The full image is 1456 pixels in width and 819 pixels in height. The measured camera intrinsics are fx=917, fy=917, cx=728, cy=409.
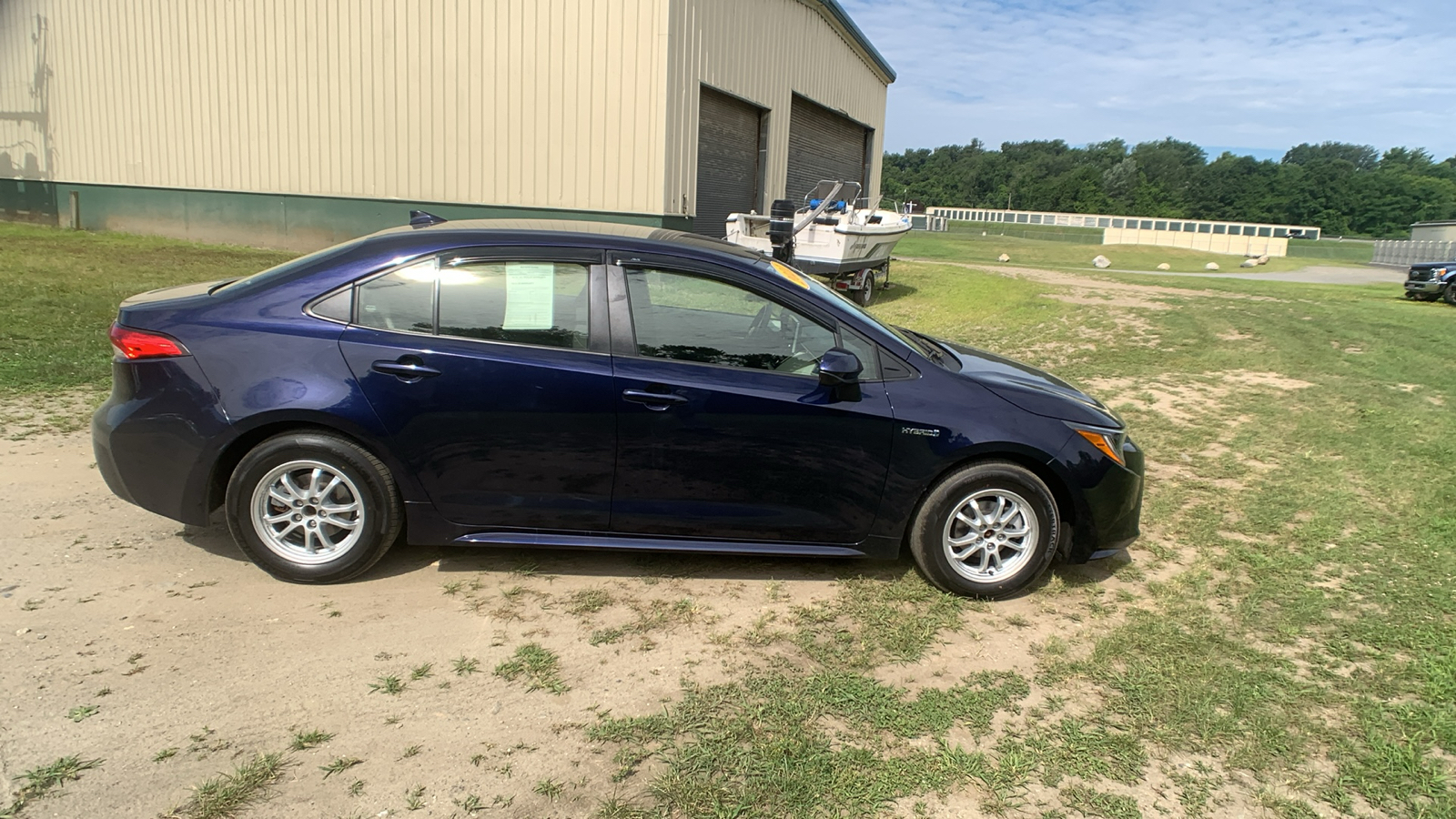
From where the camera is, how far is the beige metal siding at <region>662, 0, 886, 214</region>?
58.5ft

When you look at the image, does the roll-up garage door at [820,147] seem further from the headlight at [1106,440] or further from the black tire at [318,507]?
the black tire at [318,507]

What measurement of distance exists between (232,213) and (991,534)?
71.0 ft

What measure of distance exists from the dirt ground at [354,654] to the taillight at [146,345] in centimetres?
98

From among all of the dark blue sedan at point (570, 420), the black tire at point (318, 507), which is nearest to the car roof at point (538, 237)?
the dark blue sedan at point (570, 420)

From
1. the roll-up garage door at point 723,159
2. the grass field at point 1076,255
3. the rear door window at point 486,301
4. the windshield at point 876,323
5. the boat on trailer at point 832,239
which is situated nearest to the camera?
the rear door window at point 486,301

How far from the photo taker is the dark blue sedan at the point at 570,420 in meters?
3.95

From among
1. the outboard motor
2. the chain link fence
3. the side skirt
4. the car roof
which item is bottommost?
the side skirt

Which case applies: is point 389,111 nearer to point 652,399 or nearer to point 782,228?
point 782,228

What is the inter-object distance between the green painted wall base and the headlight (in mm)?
14387

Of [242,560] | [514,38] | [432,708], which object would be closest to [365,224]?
[514,38]

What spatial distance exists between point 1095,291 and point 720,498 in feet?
48.4

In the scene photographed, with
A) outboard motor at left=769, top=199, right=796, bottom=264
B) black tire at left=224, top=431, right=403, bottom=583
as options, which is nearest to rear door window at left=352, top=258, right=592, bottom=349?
black tire at left=224, top=431, right=403, bottom=583

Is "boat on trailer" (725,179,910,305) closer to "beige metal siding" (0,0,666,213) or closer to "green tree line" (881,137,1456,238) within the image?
"beige metal siding" (0,0,666,213)

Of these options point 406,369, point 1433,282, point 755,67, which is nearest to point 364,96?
point 755,67
